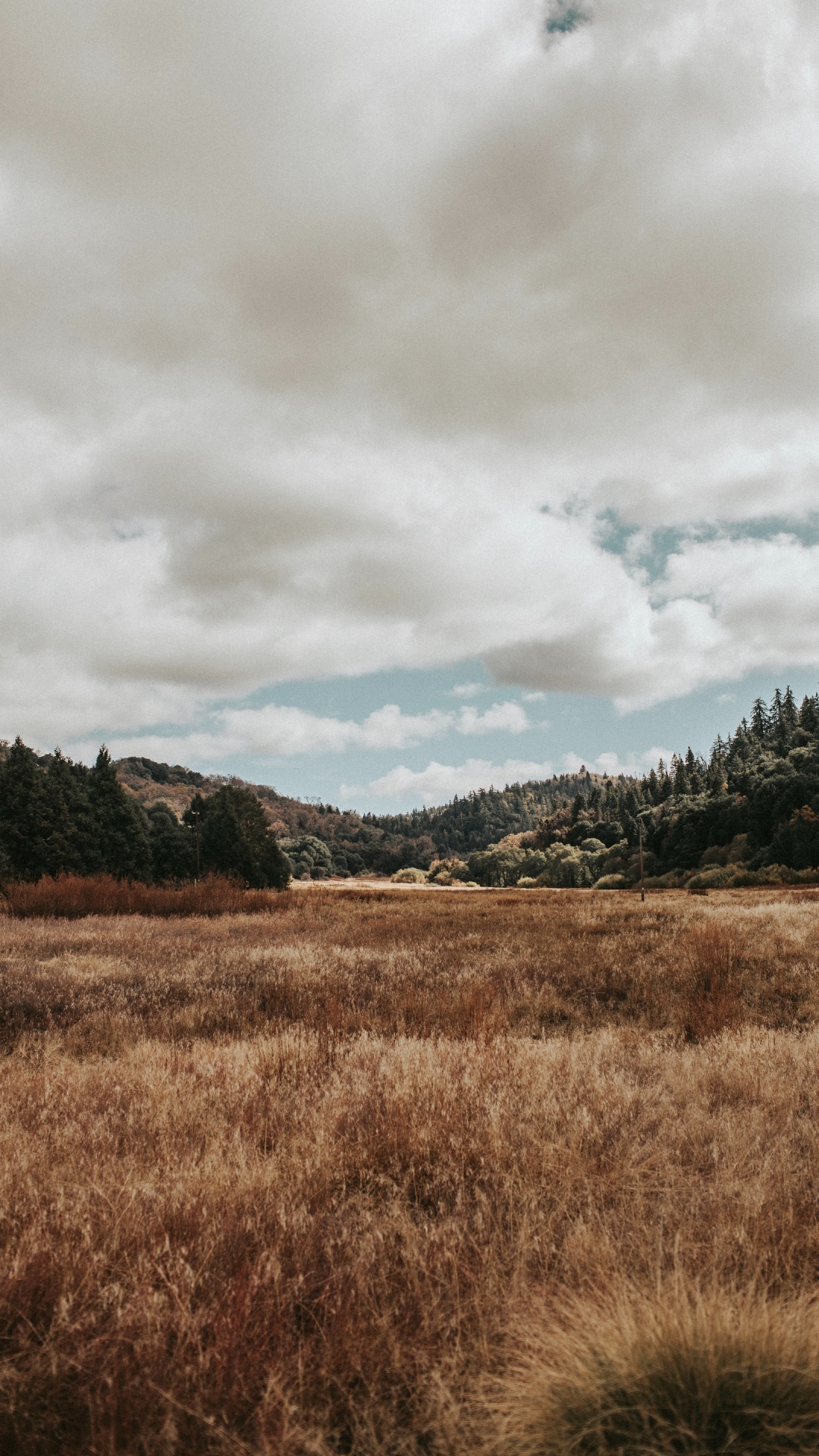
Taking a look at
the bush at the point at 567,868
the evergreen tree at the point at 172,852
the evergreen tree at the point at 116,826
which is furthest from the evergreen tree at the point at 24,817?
the bush at the point at 567,868

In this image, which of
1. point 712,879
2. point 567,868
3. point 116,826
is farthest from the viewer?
point 567,868

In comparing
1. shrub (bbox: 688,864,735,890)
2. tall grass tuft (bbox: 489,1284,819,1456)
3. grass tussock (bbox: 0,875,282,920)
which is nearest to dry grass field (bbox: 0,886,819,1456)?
tall grass tuft (bbox: 489,1284,819,1456)

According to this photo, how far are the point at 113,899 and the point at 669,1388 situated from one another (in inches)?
1006

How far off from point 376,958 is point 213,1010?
166 inches

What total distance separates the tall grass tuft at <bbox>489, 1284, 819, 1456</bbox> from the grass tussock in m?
22.6

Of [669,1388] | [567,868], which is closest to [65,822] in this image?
[669,1388]

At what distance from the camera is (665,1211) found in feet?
11.0

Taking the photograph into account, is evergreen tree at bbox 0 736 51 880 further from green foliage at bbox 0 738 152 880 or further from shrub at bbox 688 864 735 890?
shrub at bbox 688 864 735 890

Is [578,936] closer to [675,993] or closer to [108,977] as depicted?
[675,993]

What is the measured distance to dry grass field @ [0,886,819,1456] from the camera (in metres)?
2.14

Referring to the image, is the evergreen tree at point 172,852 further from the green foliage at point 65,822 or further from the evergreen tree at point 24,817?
the evergreen tree at point 24,817

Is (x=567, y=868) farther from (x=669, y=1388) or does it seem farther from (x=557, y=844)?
(x=669, y=1388)

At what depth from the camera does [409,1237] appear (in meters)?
3.13

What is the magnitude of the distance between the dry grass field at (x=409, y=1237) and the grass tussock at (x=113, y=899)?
17590 millimetres
